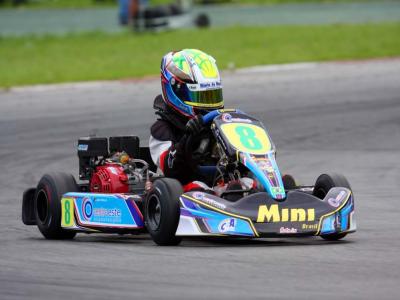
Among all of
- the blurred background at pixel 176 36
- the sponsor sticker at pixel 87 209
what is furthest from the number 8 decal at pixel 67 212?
the blurred background at pixel 176 36

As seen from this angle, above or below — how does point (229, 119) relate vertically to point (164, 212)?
above

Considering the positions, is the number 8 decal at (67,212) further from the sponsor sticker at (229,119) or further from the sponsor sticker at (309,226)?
the sponsor sticker at (309,226)

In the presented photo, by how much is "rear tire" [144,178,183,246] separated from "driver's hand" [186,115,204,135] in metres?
0.49

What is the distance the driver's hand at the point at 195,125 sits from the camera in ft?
24.8

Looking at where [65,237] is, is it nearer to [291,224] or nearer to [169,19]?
[291,224]

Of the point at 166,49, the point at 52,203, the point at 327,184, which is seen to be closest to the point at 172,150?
the point at 52,203

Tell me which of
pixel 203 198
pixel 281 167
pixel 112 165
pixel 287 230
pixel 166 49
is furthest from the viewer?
pixel 166 49

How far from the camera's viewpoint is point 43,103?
1773cm

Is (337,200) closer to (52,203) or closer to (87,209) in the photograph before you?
(87,209)

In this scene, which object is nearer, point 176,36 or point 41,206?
point 41,206

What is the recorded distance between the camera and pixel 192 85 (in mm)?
7980

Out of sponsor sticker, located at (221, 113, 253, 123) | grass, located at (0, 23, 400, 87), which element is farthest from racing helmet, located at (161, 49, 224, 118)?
grass, located at (0, 23, 400, 87)

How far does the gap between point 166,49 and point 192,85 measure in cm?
1687

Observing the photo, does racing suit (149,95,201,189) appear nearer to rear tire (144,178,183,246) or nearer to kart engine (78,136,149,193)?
kart engine (78,136,149,193)
